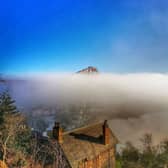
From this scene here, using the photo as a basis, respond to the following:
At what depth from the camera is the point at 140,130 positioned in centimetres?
5731

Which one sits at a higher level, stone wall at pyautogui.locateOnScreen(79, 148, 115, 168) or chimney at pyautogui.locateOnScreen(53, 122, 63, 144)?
chimney at pyautogui.locateOnScreen(53, 122, 63, 144)

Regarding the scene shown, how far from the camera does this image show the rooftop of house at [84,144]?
2312 cm

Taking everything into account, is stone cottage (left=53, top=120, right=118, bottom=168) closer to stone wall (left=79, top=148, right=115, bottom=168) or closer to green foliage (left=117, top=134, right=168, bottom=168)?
stone wall (left=79, top=148, right=115, bottom=168)

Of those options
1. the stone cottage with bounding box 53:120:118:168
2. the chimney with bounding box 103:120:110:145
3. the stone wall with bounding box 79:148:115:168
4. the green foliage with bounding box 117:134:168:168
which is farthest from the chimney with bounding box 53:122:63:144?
the green foliage with bounding box 117:134:168:168

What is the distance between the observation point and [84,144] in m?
25.8

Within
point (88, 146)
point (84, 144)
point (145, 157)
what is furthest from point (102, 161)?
point (145, 157)

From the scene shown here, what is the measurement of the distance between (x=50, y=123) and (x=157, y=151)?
24990mm

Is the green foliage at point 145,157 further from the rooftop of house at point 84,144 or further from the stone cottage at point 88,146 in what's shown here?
Answer: the rooftop of house at point 84,144

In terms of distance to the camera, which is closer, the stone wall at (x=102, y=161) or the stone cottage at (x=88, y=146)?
the stone cottage at (x=88, y=146)

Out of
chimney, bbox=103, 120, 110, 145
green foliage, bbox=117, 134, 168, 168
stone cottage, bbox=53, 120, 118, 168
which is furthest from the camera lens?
green foliage, bbox=117, 134, 168, 168

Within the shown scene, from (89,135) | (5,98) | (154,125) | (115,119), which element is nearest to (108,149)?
(89,135)

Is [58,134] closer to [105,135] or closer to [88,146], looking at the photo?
[88,146]

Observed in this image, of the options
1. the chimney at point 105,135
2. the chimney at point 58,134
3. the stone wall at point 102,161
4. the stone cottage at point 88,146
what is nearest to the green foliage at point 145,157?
the stone wall at point 102,161

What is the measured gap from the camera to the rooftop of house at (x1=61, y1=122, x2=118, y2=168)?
23125mm
